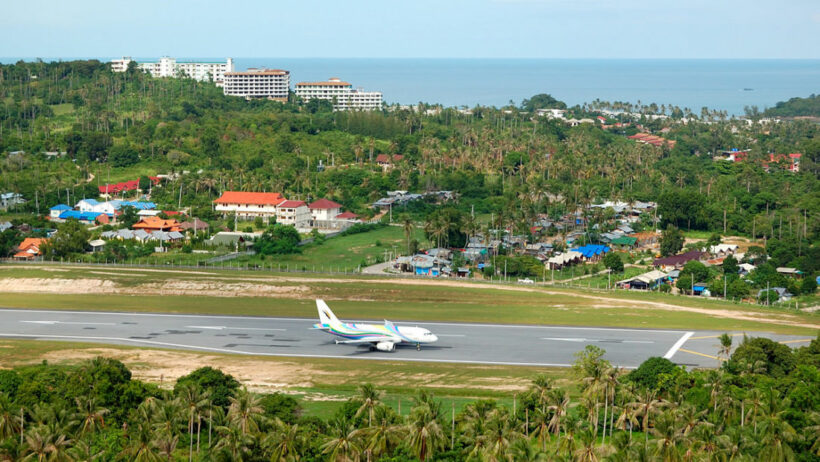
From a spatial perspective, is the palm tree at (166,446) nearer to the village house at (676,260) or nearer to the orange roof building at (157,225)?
the village house at (676,260)

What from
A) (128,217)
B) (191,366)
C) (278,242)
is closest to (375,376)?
(191,366)

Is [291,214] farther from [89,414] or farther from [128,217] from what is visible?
[89,414]

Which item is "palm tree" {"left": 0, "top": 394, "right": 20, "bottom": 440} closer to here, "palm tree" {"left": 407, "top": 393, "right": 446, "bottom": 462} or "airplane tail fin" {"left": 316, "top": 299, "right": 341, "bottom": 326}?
"palm tree" {"left": 407, "top": 393, "right": 446, "bottom": 462}

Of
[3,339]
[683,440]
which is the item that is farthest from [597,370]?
[3,339]

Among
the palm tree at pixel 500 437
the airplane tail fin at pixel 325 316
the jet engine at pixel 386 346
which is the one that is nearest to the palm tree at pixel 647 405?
the palm tree at pixel 500 437

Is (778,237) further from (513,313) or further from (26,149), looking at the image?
(26,149)

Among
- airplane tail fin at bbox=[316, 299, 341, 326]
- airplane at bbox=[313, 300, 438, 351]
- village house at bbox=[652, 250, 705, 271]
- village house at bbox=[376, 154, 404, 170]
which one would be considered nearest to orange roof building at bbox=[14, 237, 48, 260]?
airplane tail fin at bbox=[316, 299, 341, 326]
